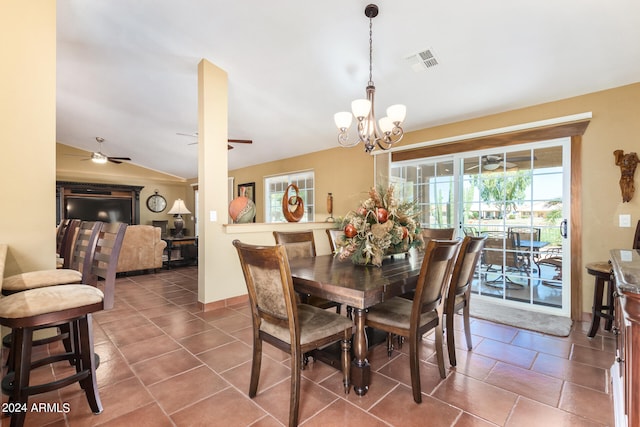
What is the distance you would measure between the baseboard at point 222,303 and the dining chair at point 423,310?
2232 millimetres

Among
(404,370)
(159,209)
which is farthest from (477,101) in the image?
(159,209)

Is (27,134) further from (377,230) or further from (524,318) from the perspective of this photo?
(524,318)

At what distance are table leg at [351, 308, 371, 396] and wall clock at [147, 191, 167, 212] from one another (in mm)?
9391

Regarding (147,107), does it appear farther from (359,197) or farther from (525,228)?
(525,228)

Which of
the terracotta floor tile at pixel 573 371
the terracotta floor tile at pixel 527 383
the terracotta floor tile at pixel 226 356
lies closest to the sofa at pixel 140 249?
the terracotta floor tile at pixel 226 356

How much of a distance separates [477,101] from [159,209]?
936cm

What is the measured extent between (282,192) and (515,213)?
4687 mm

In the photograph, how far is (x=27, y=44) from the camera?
208cm

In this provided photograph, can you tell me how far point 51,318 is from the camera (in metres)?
1.43

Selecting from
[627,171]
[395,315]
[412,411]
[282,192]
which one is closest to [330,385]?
[412,411]

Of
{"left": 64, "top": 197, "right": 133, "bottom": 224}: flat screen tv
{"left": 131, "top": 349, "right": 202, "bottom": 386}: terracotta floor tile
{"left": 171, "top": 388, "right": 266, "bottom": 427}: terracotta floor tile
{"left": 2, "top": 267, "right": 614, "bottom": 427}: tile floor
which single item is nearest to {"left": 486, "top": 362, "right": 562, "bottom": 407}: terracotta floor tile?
{"left": 2, "top": 267, "right": 614, "bottom": 427}: tile floor

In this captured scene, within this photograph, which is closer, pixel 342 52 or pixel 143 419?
pixel 143 419

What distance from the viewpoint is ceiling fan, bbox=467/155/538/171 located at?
3.54 metres

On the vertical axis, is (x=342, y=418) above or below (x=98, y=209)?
below
